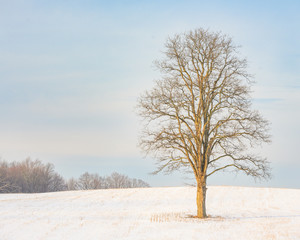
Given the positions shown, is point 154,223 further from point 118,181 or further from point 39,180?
point 118,181

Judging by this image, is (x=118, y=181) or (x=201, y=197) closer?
(x=201, y=197)

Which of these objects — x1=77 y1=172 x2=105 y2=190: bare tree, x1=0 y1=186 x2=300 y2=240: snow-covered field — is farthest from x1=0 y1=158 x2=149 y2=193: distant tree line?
x1=0 y1=186 x2=300 y2=240: snow-covered field

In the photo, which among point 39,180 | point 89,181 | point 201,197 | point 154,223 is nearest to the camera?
point 154,223

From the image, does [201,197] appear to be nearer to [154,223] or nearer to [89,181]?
[154,223]

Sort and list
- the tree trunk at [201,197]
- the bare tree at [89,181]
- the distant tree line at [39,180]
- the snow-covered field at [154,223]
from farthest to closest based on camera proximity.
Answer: the bare tree at [89,181] < the distant tree line at [39,180] < the tree trunk at [201,197] < the snow-covered field at [154,223]

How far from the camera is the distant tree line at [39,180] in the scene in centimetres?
9524

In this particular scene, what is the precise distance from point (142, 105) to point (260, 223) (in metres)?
12.2

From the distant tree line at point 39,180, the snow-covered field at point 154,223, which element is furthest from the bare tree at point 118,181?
the snow-covered field at point 154,223

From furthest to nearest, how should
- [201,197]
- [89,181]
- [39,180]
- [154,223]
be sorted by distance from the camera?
[89,181]
[39,180]
[201,197]
[154,223]

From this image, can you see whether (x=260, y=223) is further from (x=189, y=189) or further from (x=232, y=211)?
(x=189, y=189)

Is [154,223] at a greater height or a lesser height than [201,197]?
lesser

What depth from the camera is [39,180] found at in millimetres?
101875

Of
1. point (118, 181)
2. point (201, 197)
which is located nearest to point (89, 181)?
point (118, 181)

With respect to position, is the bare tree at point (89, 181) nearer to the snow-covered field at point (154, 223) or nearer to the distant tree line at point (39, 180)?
the distant tree line at point (39, 180)
